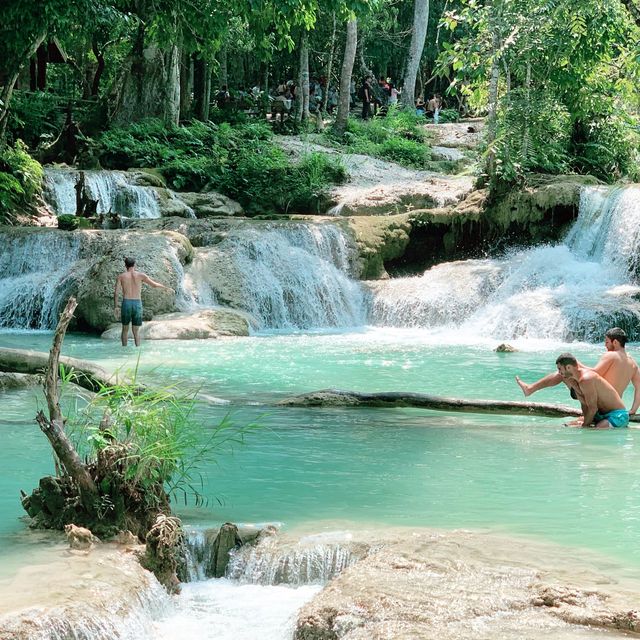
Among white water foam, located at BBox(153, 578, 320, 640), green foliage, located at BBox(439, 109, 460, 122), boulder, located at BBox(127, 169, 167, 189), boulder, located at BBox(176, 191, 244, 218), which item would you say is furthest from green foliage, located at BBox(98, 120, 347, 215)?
white water foam, located at BBox(153, 578, 320, 640)

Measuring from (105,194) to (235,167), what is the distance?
4.35m

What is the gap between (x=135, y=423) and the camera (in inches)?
229

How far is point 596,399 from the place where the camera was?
9398 mm

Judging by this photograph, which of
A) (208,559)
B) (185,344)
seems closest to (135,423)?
(208,559)

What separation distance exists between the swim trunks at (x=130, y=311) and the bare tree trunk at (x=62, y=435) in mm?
9499

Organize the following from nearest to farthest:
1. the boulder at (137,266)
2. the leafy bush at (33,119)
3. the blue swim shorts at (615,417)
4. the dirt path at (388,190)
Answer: the blue swim shorts at (615,417) < the boulder at (137,266) < the dirt path at (388,190) < the leafy bush at (33,119)

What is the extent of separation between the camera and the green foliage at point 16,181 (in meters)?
21.7

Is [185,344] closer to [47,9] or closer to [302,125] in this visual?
[47,9]

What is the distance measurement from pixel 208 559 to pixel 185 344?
1038 cm

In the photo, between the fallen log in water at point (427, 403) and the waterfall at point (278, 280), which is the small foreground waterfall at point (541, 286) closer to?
the waterfall at point (278, 280)

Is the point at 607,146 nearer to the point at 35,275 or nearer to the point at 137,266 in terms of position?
the point at 137,266

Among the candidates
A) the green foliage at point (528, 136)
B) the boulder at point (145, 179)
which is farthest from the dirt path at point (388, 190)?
the boulder at point (145, 179)

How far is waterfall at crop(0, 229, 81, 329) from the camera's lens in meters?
18.5

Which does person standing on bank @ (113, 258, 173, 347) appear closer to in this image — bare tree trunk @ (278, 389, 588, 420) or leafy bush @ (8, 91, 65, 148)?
bare tree trunk @ (278, 389, 588, 420)
